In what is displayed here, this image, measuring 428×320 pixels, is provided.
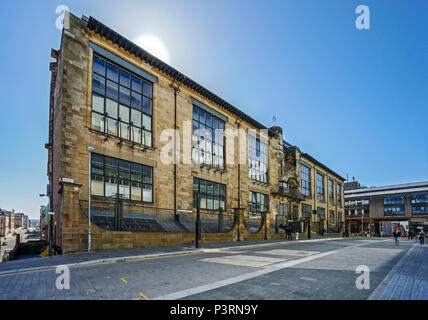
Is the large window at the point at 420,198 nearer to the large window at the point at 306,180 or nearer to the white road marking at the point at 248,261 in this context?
the large window at the point at 306,180

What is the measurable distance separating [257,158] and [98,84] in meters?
22.3

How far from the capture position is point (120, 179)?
61.4 ft

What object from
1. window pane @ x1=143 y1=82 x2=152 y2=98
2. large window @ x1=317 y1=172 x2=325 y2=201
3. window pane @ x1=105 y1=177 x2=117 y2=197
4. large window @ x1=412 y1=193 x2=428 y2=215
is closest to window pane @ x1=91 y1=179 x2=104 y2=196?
window pane @ x1=105 y1=177 x2=117 y2=197

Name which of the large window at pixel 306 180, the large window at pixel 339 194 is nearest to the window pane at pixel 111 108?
the large window at pixel 306 180

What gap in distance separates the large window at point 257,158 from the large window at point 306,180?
13.7m

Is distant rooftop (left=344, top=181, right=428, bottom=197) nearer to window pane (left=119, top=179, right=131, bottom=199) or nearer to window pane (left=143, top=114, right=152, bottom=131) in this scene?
window pane (left=143, top=114, right=152, bottom=131)

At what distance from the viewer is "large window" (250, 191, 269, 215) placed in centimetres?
3366

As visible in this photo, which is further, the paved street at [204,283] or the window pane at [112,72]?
the window pane at [112,72]

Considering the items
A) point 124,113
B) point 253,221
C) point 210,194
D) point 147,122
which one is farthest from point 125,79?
point 253,221

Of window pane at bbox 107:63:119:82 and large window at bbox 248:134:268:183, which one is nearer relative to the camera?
window pane at bbox 107:63:119:82

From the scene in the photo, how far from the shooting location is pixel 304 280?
7715 mm

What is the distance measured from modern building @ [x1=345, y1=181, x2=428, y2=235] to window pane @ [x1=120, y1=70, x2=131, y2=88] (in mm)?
64441

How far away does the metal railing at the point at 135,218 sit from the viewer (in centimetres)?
1603
